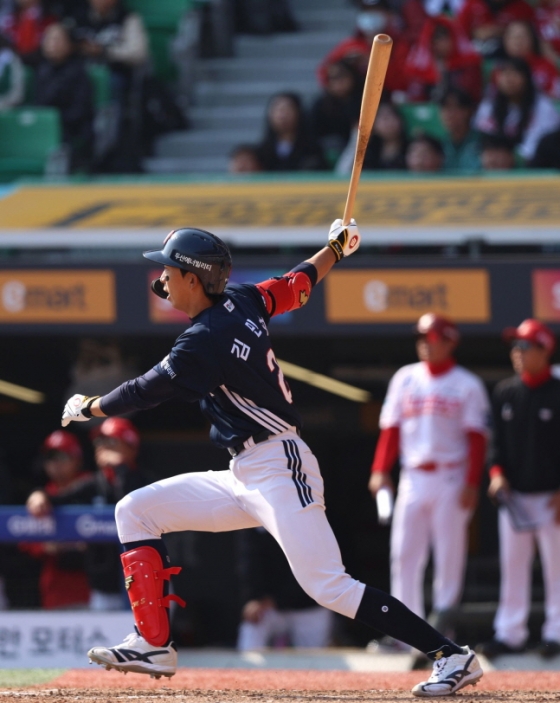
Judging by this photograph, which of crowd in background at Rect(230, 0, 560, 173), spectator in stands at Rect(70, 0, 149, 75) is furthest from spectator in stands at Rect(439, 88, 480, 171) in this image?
spectator in stands at Rect(70, 0, 149, 75)

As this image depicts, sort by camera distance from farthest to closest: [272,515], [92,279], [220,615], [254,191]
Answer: [220,615] → [254,191] → [92,279] → [272,515]

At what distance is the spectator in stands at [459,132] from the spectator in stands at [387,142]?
31cm

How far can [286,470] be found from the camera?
381 centimetres

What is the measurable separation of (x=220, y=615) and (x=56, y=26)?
4.57 meters

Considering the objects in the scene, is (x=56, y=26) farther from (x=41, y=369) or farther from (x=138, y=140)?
(x=41, y=369)

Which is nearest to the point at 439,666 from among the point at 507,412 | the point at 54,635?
the point at 507,412

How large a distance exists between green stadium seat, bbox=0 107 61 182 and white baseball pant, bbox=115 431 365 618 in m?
5.37

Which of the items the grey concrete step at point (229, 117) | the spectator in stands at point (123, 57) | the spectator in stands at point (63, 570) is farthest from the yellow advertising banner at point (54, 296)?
the grey concrete step at point (229, 117)

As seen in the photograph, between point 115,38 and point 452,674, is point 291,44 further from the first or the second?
point 452,674

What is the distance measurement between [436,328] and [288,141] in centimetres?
256

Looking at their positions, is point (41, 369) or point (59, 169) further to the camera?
point (59, 169)

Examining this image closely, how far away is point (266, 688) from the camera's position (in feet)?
14.9

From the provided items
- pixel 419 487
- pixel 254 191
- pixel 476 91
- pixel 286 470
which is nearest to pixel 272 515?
pixel 286 470

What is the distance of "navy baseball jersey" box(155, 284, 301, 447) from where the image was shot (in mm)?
3695
